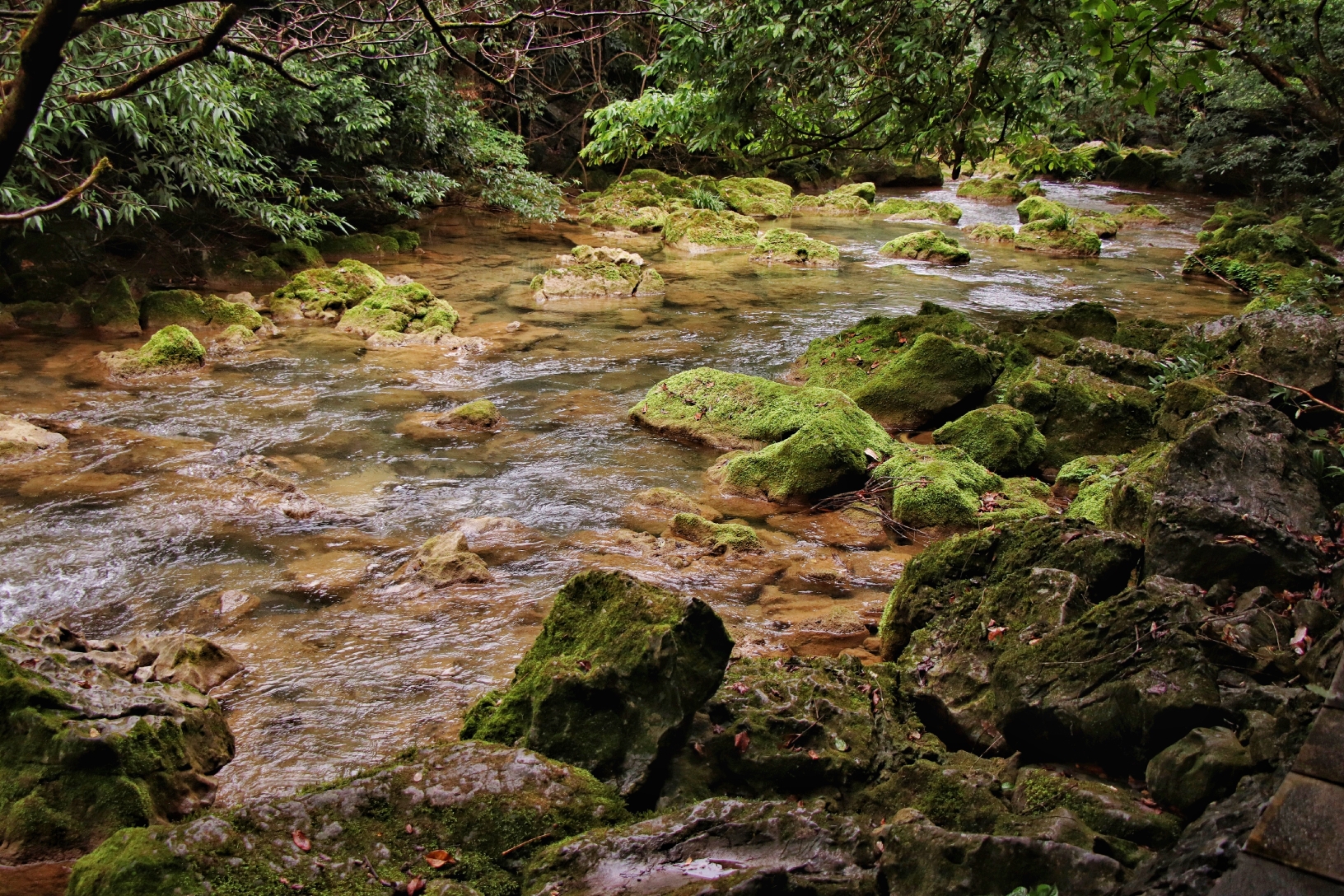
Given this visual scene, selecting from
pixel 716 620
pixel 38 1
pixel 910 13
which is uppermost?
pixel 910 13

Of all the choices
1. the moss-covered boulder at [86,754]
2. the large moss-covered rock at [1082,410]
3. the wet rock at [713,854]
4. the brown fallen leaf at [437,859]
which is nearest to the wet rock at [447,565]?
the moss-covered boulder at [86,754]

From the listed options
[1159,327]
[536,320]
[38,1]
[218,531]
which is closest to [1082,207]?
[1159,327]

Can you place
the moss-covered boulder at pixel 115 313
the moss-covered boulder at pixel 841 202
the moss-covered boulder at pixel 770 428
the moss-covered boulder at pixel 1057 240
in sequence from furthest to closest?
1. the moss-covered boulder at pixel 841 202
2. the moss-covered boulder at pixel 1057 240
3. the moss-covered boulder at pixel 115 313
4. the moss-covered boulder at pixel 770 428

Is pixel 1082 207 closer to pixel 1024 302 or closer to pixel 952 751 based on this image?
pixel 1024 302

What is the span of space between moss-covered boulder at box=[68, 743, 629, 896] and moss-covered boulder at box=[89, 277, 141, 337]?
393 inches

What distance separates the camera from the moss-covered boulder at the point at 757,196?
24312 millimetres

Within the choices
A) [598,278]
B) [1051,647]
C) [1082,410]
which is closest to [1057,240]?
[598,278]

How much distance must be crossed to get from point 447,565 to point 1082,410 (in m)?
5.77

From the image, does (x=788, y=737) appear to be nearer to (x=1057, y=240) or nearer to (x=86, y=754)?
(x=86, y=754)

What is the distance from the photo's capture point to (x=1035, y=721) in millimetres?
3508

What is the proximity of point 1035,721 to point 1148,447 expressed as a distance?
4.04 metres

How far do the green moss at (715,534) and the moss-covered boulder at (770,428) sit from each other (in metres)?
0.91

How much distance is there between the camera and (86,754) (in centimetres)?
342

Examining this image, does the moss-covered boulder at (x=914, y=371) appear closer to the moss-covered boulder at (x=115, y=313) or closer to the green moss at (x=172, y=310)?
the green moss at (x=172, y=310)
